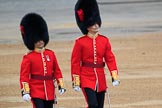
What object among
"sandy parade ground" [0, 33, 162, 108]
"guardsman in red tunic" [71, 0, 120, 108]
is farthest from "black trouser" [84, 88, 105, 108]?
"sandy parade ground" [0, 33, 162, 108]

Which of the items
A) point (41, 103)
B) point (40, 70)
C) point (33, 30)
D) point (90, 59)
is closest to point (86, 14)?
point (90, 59)

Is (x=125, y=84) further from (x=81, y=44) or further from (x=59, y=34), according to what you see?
(x=59, y=34)

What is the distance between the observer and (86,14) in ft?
31.7

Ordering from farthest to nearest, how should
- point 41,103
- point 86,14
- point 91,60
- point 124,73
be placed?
point 124,73, point 86,14, point 91,60, point 41,103

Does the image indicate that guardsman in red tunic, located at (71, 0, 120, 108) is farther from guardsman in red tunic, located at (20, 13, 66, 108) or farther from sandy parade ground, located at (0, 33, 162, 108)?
sandy parade ground, located at (0, 33, 162, 108)

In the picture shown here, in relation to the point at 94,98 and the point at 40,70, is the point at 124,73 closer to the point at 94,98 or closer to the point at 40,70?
the point at 94,98

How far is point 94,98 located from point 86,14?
1127 millimetres

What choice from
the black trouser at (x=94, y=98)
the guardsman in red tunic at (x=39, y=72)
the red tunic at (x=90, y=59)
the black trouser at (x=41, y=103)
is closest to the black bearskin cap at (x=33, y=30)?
the guardsman in red tunic at (x=39, y=72)

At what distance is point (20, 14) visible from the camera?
27.1 m

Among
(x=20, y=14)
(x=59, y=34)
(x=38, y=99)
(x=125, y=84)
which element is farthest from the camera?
(x=20, y=14)

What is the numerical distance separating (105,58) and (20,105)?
2.78 metres

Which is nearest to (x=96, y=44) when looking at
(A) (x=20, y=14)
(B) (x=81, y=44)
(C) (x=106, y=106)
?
(B) (x=81, y=44)

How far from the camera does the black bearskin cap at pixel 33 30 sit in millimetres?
9195

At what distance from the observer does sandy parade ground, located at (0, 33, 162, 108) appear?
1204 cm
